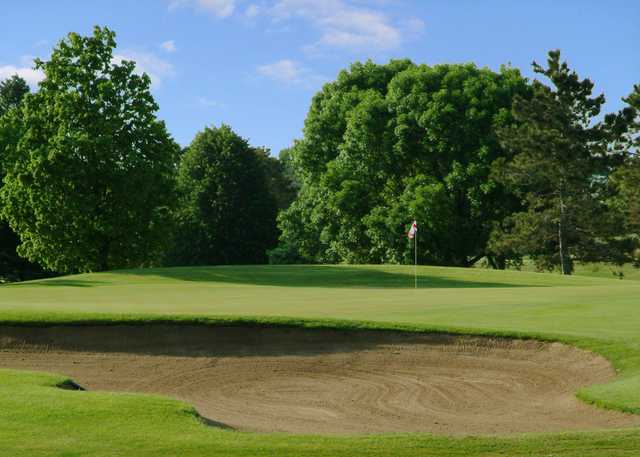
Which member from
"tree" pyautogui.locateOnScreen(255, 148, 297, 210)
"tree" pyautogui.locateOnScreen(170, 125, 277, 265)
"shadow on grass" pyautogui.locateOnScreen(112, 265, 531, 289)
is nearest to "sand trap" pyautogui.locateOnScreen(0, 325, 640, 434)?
"shadow on grass" pyautogui.locateOnScreen(112, 265, 531, 289)

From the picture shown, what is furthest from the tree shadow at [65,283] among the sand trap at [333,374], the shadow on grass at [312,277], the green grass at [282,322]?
the sand trap at [333,374]

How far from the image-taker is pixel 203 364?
50.0ft

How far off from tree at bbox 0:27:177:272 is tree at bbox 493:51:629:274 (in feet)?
69.2

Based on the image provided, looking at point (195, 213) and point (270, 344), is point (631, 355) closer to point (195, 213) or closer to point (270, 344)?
point (270, 344)

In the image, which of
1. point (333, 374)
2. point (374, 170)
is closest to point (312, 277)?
point (374, 170)

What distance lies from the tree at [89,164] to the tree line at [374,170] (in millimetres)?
84

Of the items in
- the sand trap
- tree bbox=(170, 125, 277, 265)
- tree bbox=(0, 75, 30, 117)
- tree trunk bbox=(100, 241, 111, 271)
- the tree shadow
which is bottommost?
the sand trap

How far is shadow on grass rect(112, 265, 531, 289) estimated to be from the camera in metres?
34.8

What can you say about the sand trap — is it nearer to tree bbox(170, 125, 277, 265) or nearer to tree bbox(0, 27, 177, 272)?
tree bbox(0, 27, 177, 272)

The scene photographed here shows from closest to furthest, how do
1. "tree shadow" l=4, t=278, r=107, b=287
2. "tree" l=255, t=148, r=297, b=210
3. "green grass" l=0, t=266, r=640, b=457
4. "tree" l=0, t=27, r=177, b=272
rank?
"green grass" l=0, t=266, r=640, b=457, "tree shadow" l=4, t=278, r=107, b=287, "tree" l=0, t=27, r=177, b=272, "tree" l=255, t=148, r=297, b=210

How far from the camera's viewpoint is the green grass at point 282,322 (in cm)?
773

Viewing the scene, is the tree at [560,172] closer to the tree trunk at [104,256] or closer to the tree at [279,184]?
A: the tree trunk at [104,256]

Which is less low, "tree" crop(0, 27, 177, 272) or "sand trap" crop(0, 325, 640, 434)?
"tree" crop(0, 27, 177, 272)

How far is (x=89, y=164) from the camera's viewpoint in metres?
43.7
